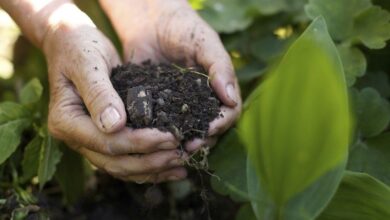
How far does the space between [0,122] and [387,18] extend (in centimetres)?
79

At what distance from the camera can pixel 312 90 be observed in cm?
62

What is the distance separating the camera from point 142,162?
0.97 m

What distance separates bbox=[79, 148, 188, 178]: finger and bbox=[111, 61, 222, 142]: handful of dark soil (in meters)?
0.04

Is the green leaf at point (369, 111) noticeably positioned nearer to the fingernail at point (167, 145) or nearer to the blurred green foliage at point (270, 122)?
the blurred green foliage at point (270, 122)

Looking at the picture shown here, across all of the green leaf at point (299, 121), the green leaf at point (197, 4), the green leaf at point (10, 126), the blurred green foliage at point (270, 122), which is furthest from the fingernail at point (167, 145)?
the green leaf at point (197, 4)

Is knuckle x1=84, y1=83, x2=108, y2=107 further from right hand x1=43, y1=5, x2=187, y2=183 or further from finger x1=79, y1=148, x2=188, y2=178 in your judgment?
finger x1=79, y1=148, x2=188, y2=178

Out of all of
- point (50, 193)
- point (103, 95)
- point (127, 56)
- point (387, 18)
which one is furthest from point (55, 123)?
point (387, 18)

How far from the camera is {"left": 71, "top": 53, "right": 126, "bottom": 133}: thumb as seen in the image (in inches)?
35.8

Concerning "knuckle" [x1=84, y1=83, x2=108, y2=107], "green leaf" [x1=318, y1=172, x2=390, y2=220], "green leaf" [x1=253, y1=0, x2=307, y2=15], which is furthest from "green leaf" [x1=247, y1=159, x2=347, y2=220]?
"green leaf" [x1=253, y1=0, x2=307, y2=15]

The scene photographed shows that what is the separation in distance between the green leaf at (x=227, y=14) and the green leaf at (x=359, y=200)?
64 centimetres

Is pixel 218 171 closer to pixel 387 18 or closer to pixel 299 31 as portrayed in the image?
pixel 387 18

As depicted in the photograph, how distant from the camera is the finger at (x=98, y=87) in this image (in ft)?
2.99

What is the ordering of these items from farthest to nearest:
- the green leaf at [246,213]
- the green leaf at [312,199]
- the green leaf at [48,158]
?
the green leaf at [48,158], the green leaf at [246,213], the green leaf at [312,199]

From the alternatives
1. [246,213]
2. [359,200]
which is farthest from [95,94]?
[359,200]
